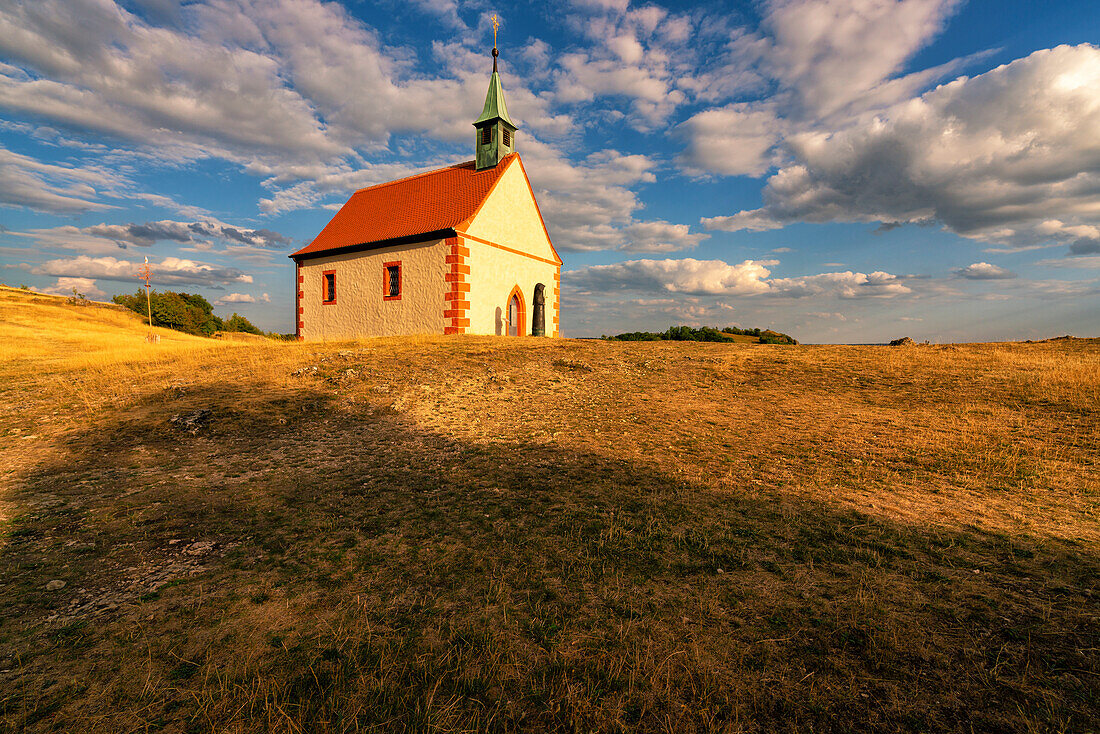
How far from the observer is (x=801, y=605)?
3502mm

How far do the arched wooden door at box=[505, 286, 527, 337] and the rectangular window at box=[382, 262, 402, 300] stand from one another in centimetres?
547

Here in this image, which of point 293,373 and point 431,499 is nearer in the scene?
point 431,499

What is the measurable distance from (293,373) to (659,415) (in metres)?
9.78

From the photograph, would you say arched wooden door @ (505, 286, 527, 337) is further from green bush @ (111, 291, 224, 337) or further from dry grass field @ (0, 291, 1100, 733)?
green bush @ (111, 291, 224, 337)

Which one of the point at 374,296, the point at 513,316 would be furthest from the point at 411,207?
the point at 513,316

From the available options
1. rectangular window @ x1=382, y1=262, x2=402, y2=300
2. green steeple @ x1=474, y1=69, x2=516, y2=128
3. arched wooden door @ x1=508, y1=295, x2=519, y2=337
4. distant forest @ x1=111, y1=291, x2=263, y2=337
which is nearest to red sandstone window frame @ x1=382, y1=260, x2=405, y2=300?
rectangular window @ x1=382, y1=262, x2=402, y2=300

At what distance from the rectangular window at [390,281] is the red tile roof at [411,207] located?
1.34 metres

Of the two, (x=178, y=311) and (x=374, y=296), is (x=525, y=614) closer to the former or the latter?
(x=374, y=296)

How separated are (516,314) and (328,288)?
9966 mm

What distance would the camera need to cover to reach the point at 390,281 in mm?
21344

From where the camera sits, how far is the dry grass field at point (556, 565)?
2654 mm

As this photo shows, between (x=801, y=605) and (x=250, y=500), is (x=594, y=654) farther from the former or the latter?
(x=250, y=500)

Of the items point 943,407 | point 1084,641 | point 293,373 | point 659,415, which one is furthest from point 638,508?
point 293,373

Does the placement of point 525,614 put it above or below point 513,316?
below
